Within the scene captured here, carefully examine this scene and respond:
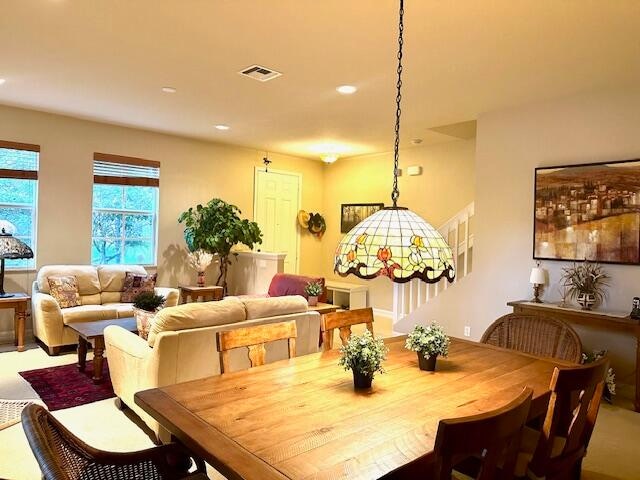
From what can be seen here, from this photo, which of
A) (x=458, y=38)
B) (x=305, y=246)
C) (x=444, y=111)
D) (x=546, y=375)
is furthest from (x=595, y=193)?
(x=305, y=246)

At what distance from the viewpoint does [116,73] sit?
3.93 m

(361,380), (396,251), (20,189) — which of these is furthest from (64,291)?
(396,251)

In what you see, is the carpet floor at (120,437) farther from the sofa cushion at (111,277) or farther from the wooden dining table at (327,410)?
the sofa cushion at (111,277)

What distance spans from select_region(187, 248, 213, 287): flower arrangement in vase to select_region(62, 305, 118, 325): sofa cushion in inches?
65.9

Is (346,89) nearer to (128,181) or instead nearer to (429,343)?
(429,343)

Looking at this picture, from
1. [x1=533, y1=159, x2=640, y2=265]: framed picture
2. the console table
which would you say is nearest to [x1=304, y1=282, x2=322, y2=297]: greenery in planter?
the console table

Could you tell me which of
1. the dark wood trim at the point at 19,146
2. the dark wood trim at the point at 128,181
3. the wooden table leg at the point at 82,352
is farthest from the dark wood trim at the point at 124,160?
the wooden table leg at the point at 82,352

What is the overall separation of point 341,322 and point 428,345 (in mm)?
671

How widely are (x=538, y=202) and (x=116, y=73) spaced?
4.05 metres

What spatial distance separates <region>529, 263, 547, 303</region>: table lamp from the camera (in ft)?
13.9

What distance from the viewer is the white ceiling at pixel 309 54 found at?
2.73 m

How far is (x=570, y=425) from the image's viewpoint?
1.78 m

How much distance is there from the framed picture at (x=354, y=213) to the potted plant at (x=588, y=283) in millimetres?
3690

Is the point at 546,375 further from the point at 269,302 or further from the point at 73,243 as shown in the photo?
the point at 73,243
